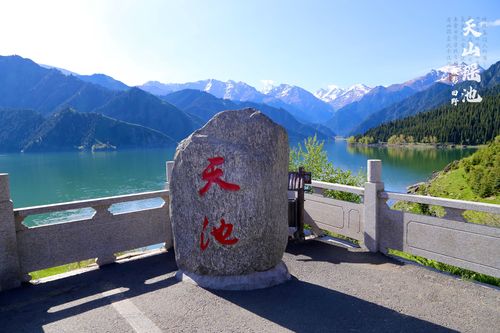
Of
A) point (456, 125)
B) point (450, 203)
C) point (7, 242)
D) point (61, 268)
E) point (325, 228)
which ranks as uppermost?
point (456, 125)

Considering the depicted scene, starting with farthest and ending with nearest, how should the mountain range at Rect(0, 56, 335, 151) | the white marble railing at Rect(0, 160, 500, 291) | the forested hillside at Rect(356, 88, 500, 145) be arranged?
the mountain range at Rect(0, 56, 335, 151) < the forested hillside at Rect(356, 88, 500, 145) < the white marble railing at Rect(0, 160, 500, 291)

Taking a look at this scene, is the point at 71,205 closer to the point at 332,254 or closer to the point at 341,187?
the point at 332,254

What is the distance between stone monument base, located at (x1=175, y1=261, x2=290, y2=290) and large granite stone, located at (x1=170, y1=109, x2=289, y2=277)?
0.19 feet

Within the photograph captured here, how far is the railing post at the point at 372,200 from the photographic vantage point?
20.3 ft

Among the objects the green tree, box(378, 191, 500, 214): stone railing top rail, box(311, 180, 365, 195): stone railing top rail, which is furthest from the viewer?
the green tree

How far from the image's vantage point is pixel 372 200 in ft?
20.4

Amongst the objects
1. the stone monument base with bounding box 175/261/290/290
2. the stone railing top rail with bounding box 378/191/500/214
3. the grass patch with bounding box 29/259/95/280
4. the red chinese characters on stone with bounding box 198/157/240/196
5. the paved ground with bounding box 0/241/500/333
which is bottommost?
the grass patch with bounding box 29/259/95/280

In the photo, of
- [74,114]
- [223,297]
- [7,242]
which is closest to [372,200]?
[223,297]

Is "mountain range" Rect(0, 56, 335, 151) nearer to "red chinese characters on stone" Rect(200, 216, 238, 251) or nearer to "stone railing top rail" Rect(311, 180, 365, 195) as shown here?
"stone railing top rail" Rect(311, 180, 365, 195)

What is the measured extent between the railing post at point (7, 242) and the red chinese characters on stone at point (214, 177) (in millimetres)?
2772

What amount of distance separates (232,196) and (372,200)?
9.01ft

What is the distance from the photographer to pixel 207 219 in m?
4.94

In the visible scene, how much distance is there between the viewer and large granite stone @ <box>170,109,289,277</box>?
486cm

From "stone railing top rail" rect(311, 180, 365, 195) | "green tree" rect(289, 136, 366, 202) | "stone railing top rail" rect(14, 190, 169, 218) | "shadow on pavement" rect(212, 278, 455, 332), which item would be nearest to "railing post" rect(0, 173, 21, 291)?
"stone railing top rail" rect(14, 190, 169, 218)
